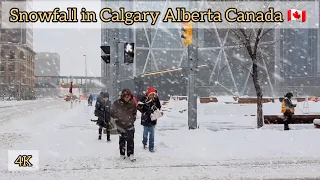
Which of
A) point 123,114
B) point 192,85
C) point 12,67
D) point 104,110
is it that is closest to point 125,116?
point 123,114

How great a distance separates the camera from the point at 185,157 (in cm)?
921

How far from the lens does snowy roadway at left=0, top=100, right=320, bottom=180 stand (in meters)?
7.36

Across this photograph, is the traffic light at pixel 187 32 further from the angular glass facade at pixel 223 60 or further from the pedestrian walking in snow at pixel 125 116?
the angular glass facade at pixel 223 60

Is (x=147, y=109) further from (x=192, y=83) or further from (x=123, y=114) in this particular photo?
(x=192, y=83)

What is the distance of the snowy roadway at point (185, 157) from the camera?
7.36m

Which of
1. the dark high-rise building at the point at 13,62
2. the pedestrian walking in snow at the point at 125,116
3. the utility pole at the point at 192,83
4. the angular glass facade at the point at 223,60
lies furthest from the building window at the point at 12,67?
the pedestrian walking in snow at the point at 125,116

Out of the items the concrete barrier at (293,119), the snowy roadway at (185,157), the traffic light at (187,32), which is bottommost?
the snowy roadway at (185,157)

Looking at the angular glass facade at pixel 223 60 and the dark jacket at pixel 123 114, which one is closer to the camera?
the dark jacket at pixel 123 114

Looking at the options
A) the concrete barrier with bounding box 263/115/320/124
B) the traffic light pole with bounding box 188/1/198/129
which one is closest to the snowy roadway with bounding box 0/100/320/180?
the traffic light pole with bounding box 188/1/198/129

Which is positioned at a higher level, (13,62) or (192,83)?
(13,62)

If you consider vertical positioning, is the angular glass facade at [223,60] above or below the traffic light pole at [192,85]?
above

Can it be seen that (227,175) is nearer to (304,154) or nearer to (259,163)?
(259,163)

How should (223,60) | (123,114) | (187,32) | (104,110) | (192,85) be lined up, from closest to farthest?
(123,114) → (104,110) → (187,32) → (192,85) → (223,60)

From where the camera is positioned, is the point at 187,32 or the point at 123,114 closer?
the point at 123,114
